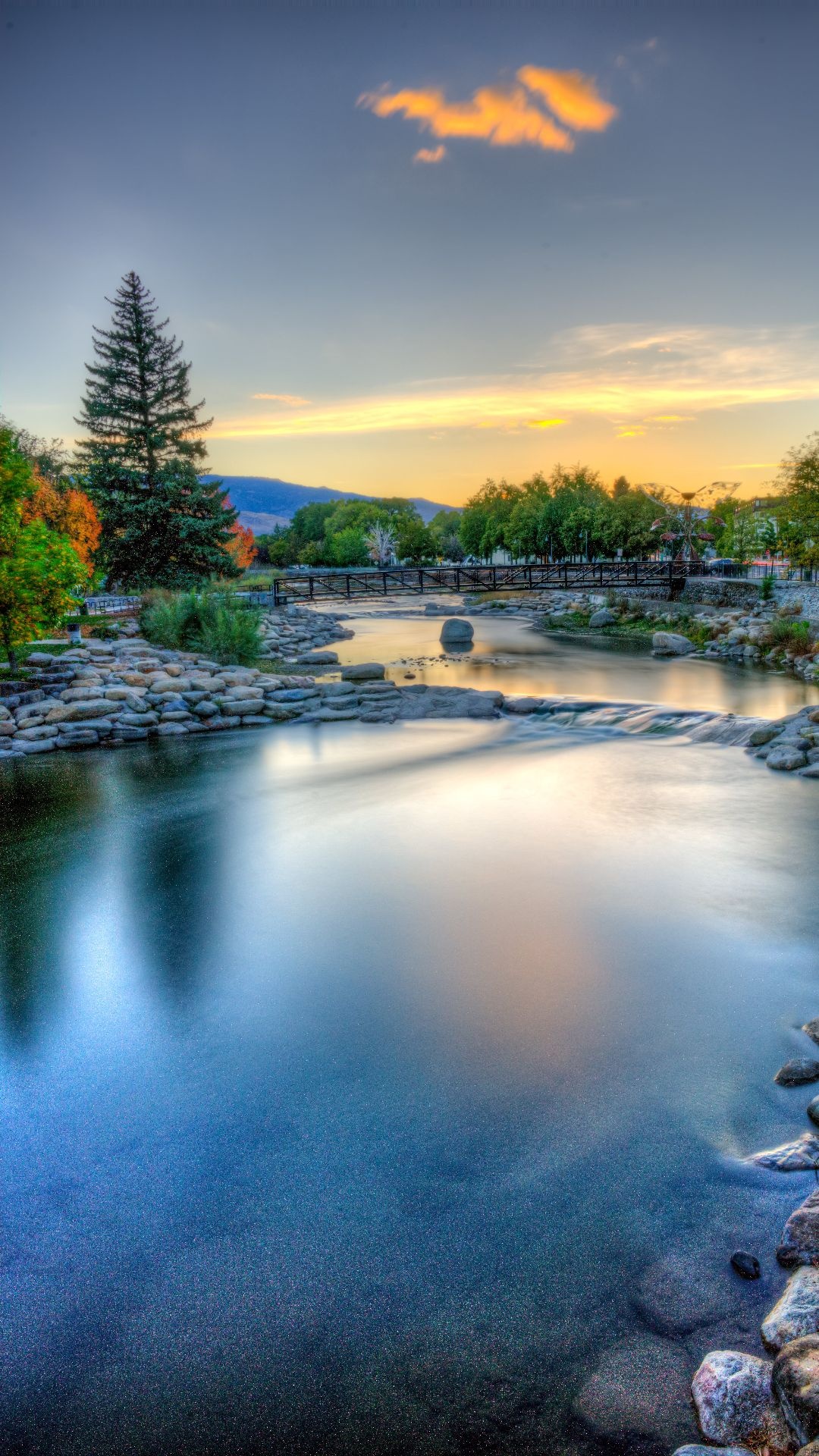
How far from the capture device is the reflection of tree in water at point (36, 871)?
23.1ft

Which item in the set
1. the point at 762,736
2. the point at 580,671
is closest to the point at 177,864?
the point at 762,736

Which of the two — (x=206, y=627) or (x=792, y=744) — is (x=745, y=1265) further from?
(x=206, y=627)

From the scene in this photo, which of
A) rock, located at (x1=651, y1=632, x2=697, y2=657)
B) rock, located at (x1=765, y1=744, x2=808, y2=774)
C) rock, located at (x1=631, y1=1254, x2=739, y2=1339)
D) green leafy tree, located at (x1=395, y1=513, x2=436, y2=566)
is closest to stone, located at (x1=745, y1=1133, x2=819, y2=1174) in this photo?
rock, located at (x1=631, y1=1254, x2=739, y2=1339)

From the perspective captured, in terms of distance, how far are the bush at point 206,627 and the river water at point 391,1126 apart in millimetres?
13882

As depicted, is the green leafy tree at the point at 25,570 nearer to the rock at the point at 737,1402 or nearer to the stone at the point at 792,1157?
the stone at the point at 792,1157

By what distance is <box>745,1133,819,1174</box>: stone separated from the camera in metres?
4.43

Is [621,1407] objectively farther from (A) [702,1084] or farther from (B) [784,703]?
(B) [784,703]

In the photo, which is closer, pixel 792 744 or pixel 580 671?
pixel 792 744

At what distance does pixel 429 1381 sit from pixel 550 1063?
8.05ft

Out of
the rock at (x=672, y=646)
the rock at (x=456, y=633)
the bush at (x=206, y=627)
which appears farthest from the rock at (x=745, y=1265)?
the rock at (x=456, y=633)

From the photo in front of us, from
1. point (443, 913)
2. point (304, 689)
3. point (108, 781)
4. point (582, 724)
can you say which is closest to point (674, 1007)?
point (443, 913)

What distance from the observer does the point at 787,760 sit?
45.3 ft

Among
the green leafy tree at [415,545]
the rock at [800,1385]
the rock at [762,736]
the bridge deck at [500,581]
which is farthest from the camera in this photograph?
the green leafy tree at [415,545]

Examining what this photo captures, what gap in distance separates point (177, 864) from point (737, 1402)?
27.8 ft
